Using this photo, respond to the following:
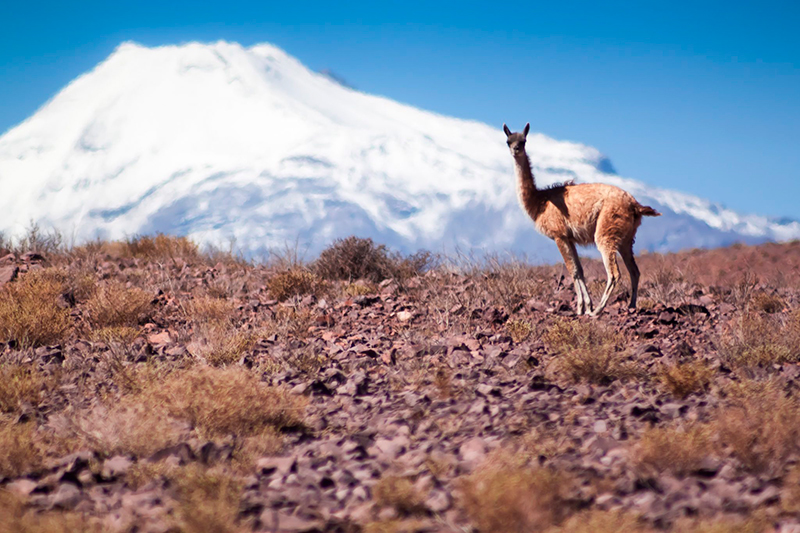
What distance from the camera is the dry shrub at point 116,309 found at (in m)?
8.55

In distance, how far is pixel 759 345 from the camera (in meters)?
6.05

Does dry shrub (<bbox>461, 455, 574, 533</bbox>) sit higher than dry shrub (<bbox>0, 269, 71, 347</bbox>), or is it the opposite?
dry shrub (<bbox>0, 269, 71, 347</bbox>)

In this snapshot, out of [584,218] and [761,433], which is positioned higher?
[584,218]

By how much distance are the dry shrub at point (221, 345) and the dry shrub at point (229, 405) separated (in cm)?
129

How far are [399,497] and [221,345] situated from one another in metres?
4.15

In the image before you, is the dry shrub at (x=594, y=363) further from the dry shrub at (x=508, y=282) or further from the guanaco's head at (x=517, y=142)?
the guanaco's head at (x=517, y=142)

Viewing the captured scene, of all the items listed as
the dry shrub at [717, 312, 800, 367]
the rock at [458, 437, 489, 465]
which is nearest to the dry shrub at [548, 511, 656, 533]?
the rock at [458, 437, 489, 465]

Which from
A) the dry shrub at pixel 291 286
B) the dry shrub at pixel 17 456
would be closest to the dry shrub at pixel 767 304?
the dry shrub at pixel 291 286

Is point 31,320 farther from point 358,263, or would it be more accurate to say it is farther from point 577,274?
point 577,274

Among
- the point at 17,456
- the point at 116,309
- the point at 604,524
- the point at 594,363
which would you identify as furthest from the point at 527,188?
the point at 17,456

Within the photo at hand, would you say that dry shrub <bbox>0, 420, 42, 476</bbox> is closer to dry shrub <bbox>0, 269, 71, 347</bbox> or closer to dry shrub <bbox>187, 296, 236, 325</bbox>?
dry shrub <bbox>0, 269, 71, 347</bbox>

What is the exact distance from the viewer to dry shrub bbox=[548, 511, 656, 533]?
2.79 meters

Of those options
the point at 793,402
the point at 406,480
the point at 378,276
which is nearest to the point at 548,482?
the point at 406,480

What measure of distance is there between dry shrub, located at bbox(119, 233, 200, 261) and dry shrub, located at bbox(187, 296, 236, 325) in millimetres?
6573
